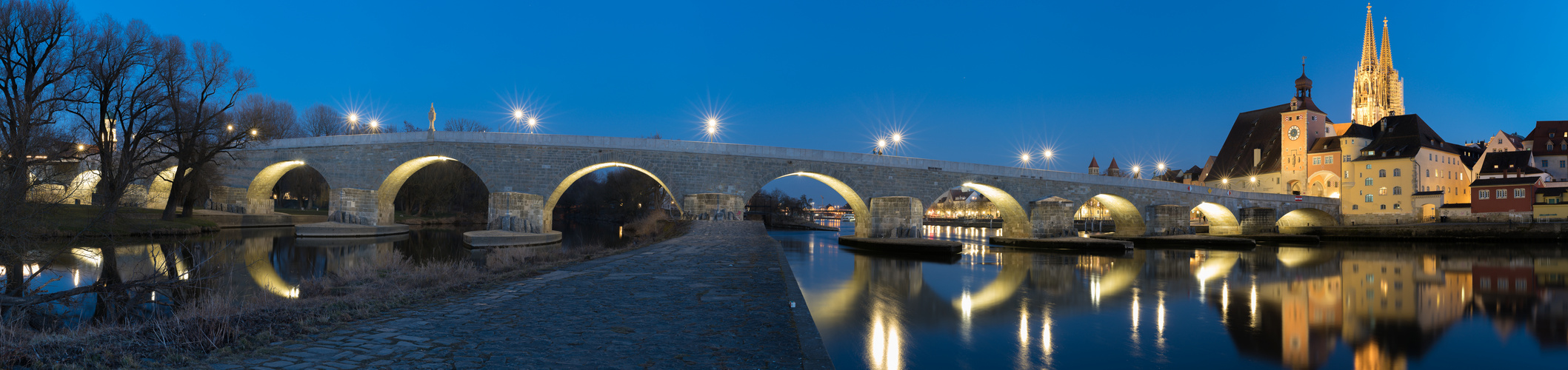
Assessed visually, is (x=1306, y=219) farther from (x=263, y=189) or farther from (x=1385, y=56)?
(x=263, y=189)

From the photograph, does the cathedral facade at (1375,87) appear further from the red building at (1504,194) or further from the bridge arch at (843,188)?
the bridge arch at (843,188)

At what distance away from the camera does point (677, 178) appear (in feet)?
82.0

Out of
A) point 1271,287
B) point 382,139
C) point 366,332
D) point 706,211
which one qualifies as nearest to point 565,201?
point 382,139

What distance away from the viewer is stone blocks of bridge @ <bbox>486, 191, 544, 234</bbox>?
81.6 feet

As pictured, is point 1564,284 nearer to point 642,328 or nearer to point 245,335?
point 642,328

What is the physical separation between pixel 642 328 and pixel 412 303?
2.39 m

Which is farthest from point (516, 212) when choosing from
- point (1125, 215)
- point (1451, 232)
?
point (1451, 232)

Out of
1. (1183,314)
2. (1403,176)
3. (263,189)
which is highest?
(1403,176)

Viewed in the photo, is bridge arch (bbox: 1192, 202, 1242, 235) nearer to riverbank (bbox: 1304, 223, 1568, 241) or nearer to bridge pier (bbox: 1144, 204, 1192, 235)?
riverbank (bbox: 1304, 223, 1568, 241)

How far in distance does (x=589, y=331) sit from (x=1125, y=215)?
35.2 metres

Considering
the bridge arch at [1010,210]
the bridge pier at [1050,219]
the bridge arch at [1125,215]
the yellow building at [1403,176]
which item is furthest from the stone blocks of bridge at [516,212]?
the yellow building at [1403,176]

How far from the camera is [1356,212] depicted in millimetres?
43031

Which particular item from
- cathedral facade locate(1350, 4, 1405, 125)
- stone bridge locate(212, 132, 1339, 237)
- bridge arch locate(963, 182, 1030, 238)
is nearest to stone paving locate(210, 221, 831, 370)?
stone bridge locate(212, 132, 1339, 237)

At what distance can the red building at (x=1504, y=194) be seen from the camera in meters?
35.0
